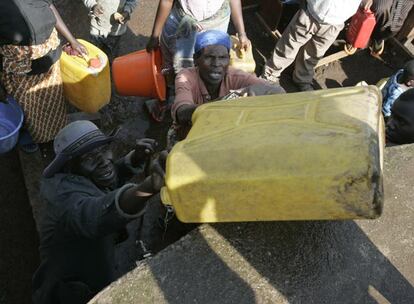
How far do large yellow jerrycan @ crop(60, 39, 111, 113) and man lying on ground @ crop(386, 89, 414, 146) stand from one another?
7.62ft

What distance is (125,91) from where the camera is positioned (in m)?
4.03

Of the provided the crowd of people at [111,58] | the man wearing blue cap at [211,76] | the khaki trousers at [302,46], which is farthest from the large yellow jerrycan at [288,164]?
the khaki trousers at [302,46]

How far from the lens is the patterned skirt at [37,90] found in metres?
3.26

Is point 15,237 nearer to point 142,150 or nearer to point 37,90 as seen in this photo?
point 37,90

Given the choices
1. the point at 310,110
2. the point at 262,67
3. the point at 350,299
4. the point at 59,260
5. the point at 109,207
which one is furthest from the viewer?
the point at 262,67

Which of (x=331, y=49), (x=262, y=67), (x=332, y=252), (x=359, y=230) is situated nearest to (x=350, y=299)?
(x=332, y=252)

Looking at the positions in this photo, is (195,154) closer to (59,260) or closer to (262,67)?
(59,260)

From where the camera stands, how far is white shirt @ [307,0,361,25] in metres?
4.04

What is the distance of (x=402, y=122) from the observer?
3.12 meters

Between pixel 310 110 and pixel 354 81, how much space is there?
13.5 ft

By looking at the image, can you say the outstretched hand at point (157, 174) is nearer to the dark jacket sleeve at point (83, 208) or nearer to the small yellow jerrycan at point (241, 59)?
the dark jacket sleeve at point (83, 208)

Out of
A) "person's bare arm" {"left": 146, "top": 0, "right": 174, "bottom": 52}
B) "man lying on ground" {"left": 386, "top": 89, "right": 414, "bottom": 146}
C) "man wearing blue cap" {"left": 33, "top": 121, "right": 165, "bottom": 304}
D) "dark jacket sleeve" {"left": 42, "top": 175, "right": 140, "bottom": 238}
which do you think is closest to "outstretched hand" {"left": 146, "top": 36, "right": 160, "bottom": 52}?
"person's bare arm" {"left": 146, "top": 0, "right": 174, "bottom": 52}

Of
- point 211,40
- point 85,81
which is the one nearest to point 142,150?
point 211,40

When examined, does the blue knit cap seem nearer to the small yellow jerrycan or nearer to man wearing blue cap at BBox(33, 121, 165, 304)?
the small yellow jerrycan
